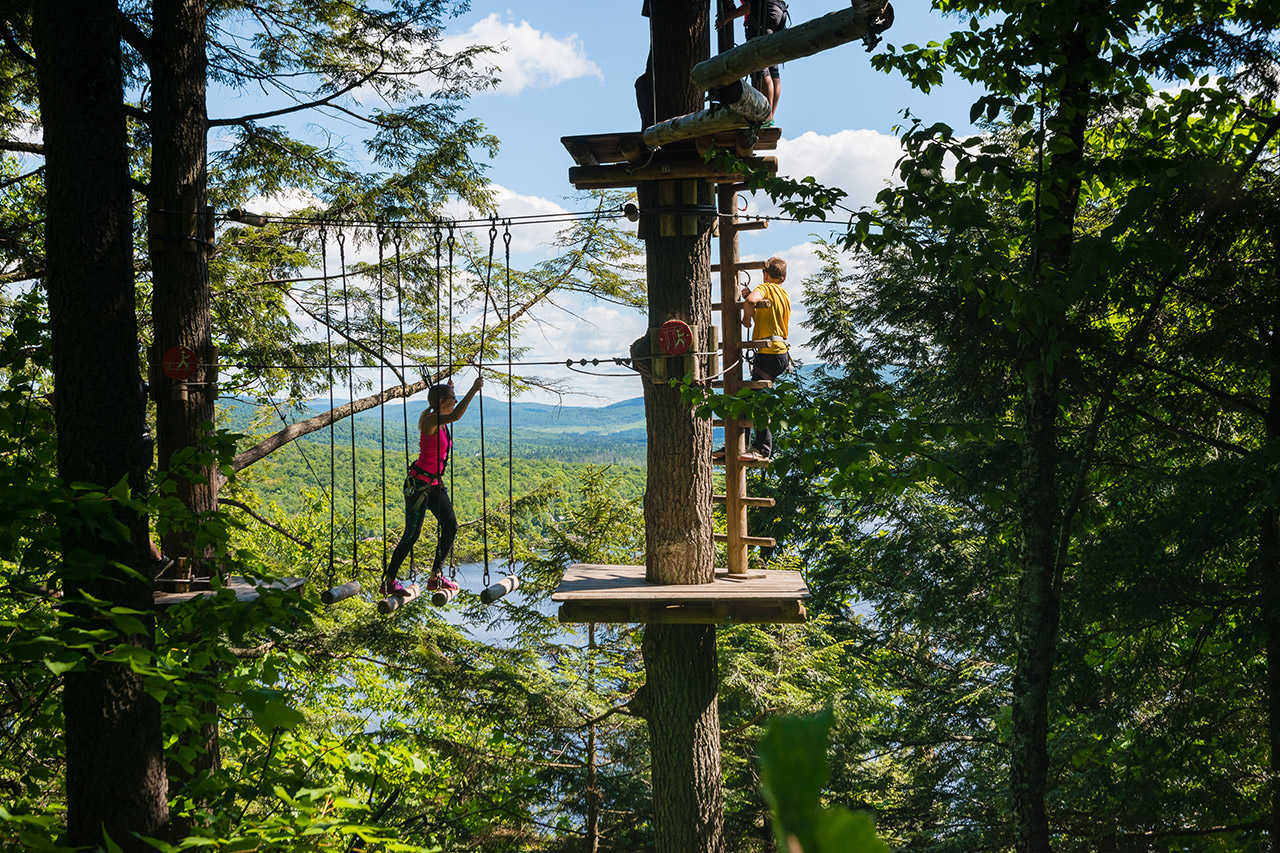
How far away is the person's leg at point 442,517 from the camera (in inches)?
246

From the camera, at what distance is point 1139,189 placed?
3191 millimetres

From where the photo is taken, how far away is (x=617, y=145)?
5.36 meters

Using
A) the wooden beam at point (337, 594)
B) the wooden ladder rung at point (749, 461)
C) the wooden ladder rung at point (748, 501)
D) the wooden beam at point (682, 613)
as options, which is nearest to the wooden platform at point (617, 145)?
the wooden ladder rung at point (749, 461)

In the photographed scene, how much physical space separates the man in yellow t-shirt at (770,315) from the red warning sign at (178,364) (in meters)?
3.51

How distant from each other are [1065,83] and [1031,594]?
88.8 inches

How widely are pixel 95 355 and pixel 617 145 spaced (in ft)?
9.92

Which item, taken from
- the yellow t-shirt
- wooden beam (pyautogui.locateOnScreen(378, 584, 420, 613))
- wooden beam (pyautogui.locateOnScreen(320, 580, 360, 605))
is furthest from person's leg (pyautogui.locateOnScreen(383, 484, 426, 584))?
the yellow t-shirt

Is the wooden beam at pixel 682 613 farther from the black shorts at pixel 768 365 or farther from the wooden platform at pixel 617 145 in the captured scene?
the wooden platform at pixel 617 145

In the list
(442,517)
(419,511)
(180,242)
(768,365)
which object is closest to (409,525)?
(419,511)

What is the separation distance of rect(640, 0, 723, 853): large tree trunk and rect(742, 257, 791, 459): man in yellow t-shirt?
493mm

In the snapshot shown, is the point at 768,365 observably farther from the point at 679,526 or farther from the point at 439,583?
the point at 439,583

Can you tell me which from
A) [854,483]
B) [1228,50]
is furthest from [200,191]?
[1228,50]

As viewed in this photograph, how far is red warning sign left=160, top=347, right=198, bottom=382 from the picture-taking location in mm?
5723

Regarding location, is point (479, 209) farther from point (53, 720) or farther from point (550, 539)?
point (53, 720)
